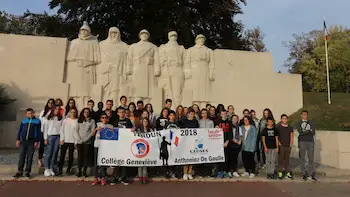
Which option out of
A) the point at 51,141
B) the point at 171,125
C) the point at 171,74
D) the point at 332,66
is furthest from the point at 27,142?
the point at 332,66

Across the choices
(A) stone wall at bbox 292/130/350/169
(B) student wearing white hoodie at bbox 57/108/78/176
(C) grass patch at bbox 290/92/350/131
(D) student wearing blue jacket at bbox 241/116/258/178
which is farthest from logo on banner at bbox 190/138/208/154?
(C) grass patch at bbox 290/92/350/131

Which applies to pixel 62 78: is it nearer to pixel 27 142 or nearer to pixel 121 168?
pixel 27 142

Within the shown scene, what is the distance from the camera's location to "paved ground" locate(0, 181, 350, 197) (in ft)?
19.7

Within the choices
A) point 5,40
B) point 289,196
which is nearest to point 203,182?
point 289,196

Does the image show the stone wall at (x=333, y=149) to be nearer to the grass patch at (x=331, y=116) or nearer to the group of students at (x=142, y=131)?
the grass patch at (x=331, y=116)

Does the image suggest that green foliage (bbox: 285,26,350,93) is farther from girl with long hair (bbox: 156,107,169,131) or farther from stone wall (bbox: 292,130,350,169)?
girl with long hair (bbox: 156,107,169,131)

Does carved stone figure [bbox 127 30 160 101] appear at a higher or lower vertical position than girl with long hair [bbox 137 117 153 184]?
higher

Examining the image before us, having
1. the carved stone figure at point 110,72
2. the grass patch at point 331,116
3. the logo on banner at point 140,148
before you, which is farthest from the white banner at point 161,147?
the grass patch at point 331,116

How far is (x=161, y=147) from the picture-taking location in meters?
7.41

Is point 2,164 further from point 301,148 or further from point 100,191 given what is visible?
point 301,148

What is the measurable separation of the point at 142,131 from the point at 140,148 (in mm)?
404

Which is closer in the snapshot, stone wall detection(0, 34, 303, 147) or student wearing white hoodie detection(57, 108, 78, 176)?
student wearing white hoodie detection(57, 108, 78, 176)

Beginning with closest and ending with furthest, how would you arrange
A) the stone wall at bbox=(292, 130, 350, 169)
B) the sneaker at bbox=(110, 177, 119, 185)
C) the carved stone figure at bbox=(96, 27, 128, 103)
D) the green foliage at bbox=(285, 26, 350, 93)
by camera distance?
the sneaker at bbox=(110, 177, 119, 185) → the stone wall at bbox=(292, 130, 350, 169) → the carved stone figure at bbox=(96, 27, 128, 103) → the green foliage at bbox=(285, 26, 350, 93)

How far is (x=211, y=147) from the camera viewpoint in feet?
25.7
